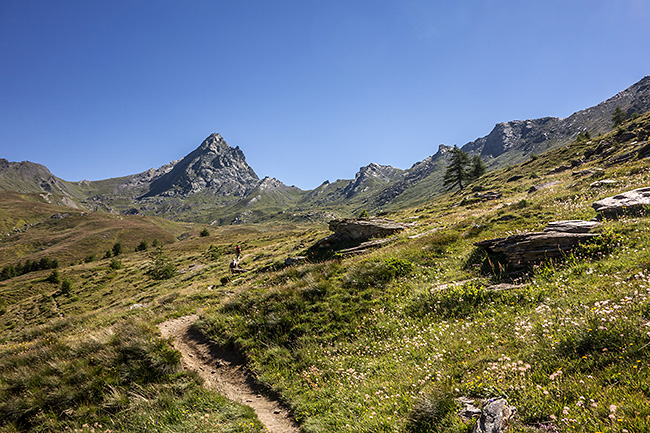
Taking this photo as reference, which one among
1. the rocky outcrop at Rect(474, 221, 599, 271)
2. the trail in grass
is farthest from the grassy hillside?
the rocky outcrop at Rect(474, 221, 599, 271)

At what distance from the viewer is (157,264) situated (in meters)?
49.9

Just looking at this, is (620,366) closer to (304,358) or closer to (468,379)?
(468,379)

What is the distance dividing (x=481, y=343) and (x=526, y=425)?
2.57m

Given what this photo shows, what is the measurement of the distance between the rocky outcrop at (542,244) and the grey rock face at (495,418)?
7.38 metres

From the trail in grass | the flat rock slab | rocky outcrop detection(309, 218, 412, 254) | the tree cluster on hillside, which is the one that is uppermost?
Result: the tree cluster on hillside

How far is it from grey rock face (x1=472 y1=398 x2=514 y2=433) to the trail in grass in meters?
4.63

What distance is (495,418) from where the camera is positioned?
172 inches

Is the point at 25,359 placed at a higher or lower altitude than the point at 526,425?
higher

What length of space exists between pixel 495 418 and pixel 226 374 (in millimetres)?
8737

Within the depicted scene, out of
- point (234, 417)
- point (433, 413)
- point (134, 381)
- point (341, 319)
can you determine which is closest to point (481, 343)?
point (433, 413)

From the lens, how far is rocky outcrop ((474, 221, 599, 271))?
1002 centimetres

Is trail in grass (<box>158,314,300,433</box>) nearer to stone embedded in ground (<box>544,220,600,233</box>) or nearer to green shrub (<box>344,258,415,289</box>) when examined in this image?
green shrub (<box>344,258,415,289</box>)

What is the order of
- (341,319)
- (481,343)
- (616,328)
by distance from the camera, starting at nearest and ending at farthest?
(616,328)
(481,343)
(341,319)

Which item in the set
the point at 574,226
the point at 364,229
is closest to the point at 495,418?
the point at 574,226
